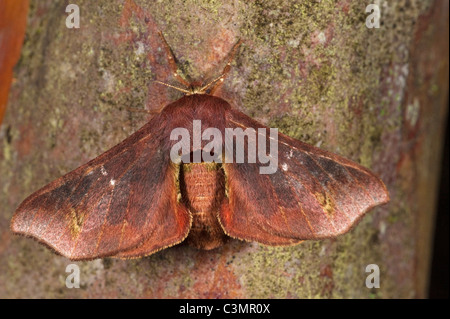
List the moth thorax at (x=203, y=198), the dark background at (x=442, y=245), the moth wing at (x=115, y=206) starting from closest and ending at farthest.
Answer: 1. the moth wing at (x=115, y=206)
2. the moth thorax at (x=203, y=198)
3. the dark background at (x=442, y=245)

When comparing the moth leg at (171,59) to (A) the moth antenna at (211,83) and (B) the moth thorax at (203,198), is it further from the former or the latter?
(B) the moth thorax at (203,198)

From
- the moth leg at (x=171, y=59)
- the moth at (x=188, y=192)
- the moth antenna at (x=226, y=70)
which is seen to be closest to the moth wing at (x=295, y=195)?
the moth at (x=188, y=192)

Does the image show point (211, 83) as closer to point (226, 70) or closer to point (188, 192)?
point (226, 70)

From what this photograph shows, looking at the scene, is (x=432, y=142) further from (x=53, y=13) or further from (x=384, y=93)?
(x=53, y=13)

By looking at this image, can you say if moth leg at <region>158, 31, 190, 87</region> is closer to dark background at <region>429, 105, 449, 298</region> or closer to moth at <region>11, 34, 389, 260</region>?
moth at <region>11, 34, 389, 260</region>

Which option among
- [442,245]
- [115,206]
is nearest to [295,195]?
[115,206]
